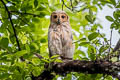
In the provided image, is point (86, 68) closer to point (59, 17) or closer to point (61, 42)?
point (61, 42)

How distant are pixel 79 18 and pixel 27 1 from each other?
1.50 meters

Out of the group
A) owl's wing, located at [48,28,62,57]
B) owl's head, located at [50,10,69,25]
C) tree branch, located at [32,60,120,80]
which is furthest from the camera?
owl's head, located at [50,10,69,25]

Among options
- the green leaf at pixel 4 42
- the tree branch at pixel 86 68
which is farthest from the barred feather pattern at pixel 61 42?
the green leaf at pixel 4 42

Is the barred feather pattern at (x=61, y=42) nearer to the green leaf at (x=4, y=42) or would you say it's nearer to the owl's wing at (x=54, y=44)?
the owl's wing at (x=54, y=44)

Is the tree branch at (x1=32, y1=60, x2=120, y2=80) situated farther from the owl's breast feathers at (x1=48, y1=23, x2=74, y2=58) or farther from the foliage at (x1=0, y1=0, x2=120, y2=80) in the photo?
the owl's breast feathers at (x1=48, y1=23, x2=74, y2=58)

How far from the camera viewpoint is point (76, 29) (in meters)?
4.16

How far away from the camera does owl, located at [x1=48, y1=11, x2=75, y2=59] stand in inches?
141

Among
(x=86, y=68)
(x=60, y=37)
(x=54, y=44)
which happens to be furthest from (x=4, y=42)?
(x=60, y=37)

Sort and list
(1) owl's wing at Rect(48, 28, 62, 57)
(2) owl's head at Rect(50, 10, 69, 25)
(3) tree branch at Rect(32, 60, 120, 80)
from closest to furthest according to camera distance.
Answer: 1. (3) tree branch at Rect(32, 60, 120, 80)
2. (1) owl's wing at Rect(48, 28, 62, 57)
3. (2) owl's head at Rect(50, 10, 69, 25)

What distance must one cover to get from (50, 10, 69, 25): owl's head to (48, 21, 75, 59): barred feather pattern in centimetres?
8

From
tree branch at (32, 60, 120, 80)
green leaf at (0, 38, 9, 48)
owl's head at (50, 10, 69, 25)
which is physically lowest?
tree branch at (32, 60, 120, 80)

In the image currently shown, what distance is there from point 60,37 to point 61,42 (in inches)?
3.0

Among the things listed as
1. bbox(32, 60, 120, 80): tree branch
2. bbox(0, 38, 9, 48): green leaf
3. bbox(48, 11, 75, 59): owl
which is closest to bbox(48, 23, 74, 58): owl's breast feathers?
bbox(48, 11, 75, 59): owl

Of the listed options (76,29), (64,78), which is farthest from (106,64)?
(76,29)
